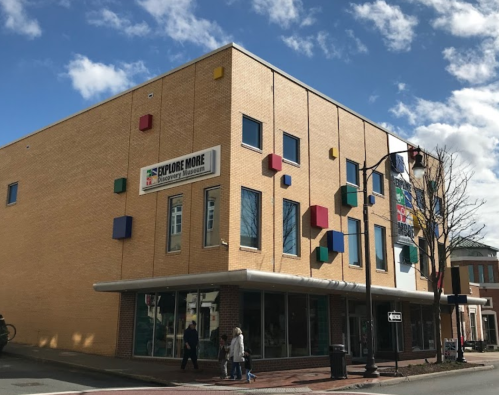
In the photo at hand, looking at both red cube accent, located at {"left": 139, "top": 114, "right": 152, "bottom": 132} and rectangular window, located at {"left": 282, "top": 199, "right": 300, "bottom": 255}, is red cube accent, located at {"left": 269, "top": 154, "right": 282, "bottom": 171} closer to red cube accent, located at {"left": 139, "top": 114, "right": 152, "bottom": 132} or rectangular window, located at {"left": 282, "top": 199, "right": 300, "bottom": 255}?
rectangular window, located at {"left": 282, "top": 199, "right": 300, "bottom": 255}

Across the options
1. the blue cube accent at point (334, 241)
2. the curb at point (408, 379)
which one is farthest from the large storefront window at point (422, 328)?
the blue cube accent at point (334, 241)

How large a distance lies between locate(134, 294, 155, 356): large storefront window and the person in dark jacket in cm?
316

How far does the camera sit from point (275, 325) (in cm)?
1975

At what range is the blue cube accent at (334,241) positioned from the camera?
21.9 m

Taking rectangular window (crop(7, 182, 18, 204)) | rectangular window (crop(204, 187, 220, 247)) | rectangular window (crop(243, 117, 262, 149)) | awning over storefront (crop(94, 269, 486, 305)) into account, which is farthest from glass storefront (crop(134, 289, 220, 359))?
rectangular window (crop(7, 182, 18, 204))

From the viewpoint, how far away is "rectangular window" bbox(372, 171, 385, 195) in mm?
26641

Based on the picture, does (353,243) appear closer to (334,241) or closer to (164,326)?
(334,241)

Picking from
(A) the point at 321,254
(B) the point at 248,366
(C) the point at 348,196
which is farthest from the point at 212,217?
(C) the point at 348,196

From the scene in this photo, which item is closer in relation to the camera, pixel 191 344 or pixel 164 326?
pixel 191 344

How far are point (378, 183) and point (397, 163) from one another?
2.07 m

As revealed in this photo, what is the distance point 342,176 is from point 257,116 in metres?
5.97

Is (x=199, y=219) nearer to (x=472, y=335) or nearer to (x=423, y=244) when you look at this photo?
(x=423, y=244)

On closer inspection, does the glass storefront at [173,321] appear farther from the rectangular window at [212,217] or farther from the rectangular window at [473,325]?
the rectangular window at [473,325]

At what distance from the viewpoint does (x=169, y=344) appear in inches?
765
